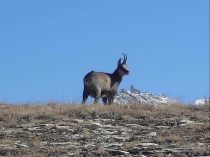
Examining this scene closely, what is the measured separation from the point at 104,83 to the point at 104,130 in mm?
10540

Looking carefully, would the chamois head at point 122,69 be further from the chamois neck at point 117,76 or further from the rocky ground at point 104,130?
the rocky ground at point 104,130

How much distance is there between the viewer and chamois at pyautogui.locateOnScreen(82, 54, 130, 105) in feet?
83.4

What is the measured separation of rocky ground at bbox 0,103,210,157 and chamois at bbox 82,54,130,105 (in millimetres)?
4617

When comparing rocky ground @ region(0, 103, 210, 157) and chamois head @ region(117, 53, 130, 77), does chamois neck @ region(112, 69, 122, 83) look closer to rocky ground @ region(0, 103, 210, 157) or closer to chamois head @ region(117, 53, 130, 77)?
chamois head @ region(117, 53, 130, 77)

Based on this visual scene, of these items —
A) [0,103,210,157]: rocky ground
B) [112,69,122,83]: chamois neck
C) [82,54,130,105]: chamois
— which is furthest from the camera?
[112,69,122,83]: chamois neck

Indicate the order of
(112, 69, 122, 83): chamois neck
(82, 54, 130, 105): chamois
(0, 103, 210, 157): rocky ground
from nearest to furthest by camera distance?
(0, 103, 210, 157): rocky ground < (82, 54, 130, 105): chamois < (112, 69, 122, 83): chamois neck

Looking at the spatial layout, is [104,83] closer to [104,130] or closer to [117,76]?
[117,76]

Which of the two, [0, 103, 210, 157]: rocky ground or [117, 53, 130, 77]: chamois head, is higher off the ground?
[117, 53, 130, 77]: chamois head

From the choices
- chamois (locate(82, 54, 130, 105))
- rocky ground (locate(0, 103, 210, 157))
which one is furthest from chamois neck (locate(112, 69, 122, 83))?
rocky ground (locate(0, 103, 210, 157))

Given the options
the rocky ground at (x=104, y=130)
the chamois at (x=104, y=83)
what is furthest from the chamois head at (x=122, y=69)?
the rocky ground at (x=104, y=130)

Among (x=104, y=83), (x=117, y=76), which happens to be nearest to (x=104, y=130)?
(x=104, y=83)

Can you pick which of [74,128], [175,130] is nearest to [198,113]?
[175,130]

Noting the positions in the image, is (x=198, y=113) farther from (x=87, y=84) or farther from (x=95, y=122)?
(x=87, y=84)

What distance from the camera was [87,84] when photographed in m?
25.3
